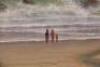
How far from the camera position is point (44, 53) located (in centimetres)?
147

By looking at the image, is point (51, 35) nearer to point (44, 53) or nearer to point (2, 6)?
point (44, 53)

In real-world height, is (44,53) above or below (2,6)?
below

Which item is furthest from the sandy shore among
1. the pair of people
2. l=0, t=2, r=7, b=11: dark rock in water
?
l=0, t=2, r=7, b=11: dark rock in water

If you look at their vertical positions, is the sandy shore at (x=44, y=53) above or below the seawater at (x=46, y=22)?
below

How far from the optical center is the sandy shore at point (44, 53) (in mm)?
1446

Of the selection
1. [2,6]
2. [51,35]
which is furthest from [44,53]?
[2,6]

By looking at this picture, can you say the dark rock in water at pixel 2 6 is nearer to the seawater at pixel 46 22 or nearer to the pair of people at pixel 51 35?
the seawater at pixel 46 22

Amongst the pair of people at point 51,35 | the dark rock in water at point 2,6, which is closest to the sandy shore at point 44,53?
the pair of people at point 51,35

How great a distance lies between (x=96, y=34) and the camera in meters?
1.51

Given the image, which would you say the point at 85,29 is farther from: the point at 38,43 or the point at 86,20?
the point at 38,43

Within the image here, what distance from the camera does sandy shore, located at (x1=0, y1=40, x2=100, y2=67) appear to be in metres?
1.45

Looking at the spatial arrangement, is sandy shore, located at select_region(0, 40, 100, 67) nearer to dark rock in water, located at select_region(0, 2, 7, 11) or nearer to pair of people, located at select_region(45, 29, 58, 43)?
pair of people, located at select_region(45, 29, 58, 43)

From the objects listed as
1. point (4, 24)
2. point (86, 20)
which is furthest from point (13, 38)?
point (86, 20)

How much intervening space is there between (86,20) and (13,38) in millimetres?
441
